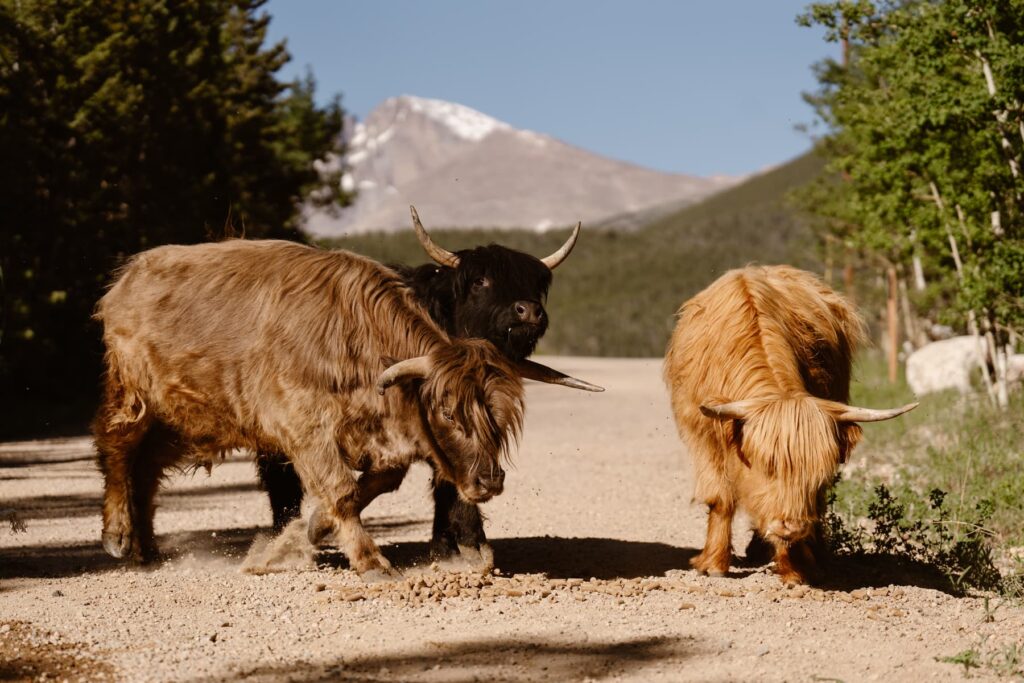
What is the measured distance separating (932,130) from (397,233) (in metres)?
52.1

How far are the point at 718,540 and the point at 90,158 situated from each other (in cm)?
1513

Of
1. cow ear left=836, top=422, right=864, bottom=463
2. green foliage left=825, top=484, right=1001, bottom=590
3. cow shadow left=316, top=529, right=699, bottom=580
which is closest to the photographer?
cow ear left=836, top=422, right=864, bottom=463

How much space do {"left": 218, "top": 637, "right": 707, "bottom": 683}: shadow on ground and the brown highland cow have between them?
125 cm

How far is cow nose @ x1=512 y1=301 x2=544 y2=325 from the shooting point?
7230 mm

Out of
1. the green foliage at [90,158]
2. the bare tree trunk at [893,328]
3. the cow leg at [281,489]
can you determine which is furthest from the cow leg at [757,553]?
the bare tree trunk at [893,328]

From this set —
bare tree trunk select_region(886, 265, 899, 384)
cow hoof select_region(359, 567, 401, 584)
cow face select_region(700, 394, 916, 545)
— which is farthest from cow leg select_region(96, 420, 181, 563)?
bare tree trunk select_region(886, 265, 899, 384)

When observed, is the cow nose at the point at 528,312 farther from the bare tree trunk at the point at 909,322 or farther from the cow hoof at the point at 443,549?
→ the bare tree trunk at the point at 909,322

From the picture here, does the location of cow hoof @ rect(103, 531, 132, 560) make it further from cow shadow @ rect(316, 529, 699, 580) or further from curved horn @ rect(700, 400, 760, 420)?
curved horn @ rect(700, 400, 760, 420)

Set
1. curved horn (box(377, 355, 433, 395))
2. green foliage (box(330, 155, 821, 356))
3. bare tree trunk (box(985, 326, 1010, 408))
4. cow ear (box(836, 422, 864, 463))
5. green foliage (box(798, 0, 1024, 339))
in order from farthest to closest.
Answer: green foliage (box(330, 155, 821, 356)), bare tree trunk (box(985, 326, 1010, 408)), green foliage (box(798, 0, 1024, 339)), cow ear (box(836, 422, 864, 463)), curved horn (box(377, 355, 433, 395))

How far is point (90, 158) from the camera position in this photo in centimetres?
1950

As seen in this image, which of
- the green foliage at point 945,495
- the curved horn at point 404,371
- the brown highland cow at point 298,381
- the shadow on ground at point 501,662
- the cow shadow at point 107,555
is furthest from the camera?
the green foliage at point 945,495

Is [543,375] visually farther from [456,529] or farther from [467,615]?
[467,615]

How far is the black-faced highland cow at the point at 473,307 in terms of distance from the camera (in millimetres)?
7285

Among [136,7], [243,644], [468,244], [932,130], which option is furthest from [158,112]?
[468,244]
